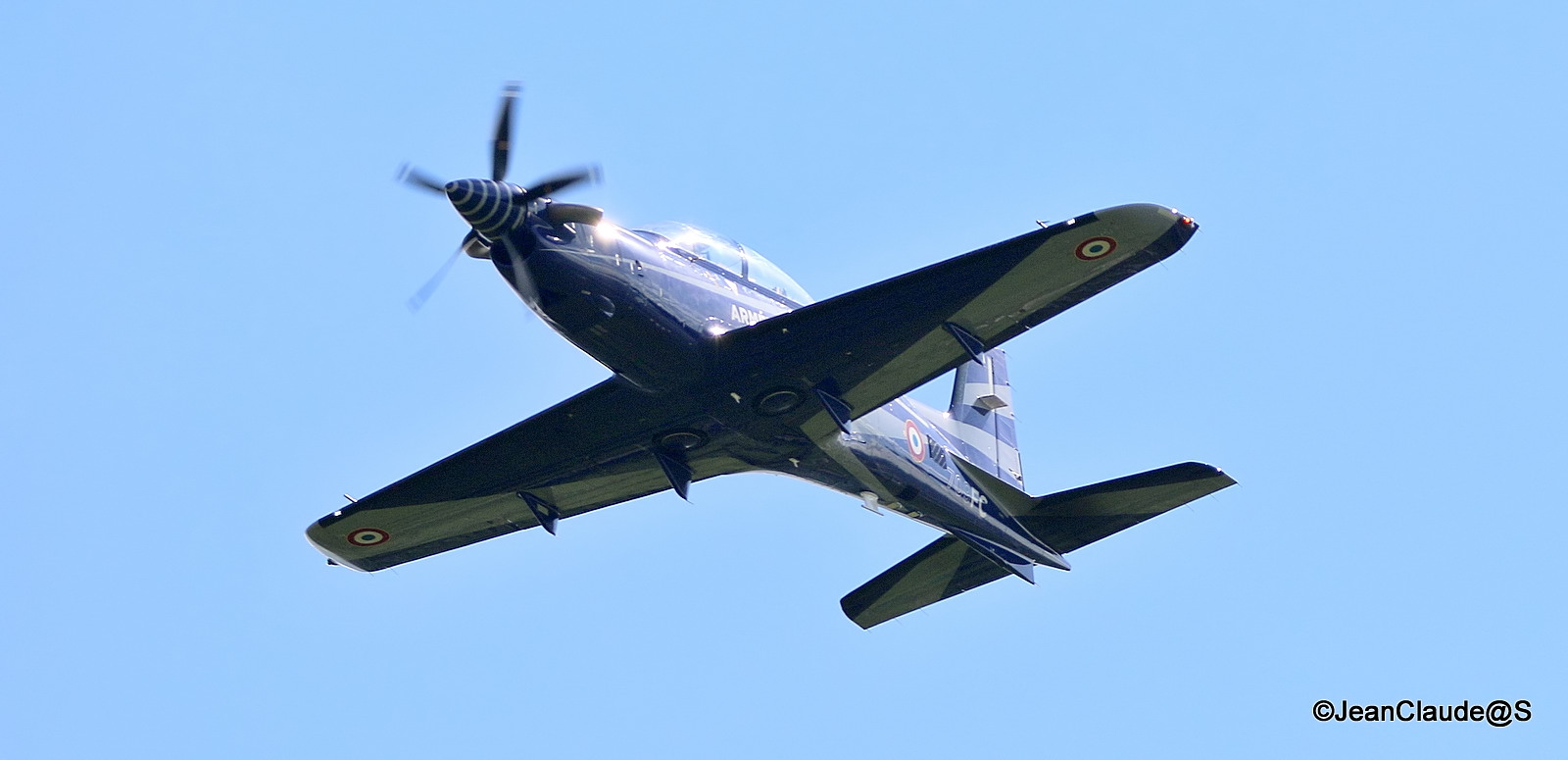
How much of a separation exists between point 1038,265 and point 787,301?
14.4 ft

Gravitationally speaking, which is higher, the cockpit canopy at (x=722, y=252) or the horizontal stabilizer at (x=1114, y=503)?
the cockpit canopy at (x=722, y=252)

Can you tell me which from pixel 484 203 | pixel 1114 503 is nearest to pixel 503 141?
pixel 484 203

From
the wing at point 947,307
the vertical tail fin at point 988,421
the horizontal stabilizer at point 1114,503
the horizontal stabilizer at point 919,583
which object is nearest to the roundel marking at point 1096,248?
the wing at point 947,307

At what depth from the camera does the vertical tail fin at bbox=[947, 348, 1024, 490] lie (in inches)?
1116

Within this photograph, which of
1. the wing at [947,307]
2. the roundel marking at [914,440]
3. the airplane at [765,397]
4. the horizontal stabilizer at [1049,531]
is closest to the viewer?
the wing at [947,307]

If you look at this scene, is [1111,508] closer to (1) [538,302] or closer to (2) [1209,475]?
(2) [1209,475]

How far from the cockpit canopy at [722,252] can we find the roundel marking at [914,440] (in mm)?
3449

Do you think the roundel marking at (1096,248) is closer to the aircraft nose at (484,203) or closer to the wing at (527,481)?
the wing at (527,481)

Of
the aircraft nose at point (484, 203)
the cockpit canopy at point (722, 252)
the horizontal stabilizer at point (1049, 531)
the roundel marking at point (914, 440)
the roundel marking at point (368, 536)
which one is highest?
the cockpit canopy at point (722, 252)

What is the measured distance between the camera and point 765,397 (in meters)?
22.6

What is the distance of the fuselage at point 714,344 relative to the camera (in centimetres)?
2039

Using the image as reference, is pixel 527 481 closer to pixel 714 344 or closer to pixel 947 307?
pixel 714 344

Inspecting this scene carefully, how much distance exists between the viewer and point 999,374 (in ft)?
103

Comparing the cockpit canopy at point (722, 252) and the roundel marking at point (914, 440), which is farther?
the roundel marking at point (914, 440)
